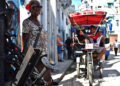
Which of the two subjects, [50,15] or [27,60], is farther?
[50,15]

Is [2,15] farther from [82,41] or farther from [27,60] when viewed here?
[82,41]

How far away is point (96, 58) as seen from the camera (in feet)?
28.1

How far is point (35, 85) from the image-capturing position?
2891 millimetres

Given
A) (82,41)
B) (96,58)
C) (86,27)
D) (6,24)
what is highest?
(6,24)

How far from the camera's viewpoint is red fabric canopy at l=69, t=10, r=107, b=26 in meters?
8.46

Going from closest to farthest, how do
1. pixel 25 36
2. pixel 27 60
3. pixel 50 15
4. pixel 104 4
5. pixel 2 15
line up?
pixel 2 15 → pixel 27 60 → pixel 25 36 → pixel 50 15 → pixel 104 4

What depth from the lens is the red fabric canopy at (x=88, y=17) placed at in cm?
846

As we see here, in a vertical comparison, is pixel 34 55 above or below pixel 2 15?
below

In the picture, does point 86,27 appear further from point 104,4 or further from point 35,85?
point 104,4

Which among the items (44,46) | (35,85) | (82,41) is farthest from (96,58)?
(35,85)

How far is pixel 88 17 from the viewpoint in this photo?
8.60 meters

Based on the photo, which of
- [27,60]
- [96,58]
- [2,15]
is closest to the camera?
[2,15]

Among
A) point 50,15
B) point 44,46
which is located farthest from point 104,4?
point 44,46

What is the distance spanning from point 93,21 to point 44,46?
5204 millimetres
